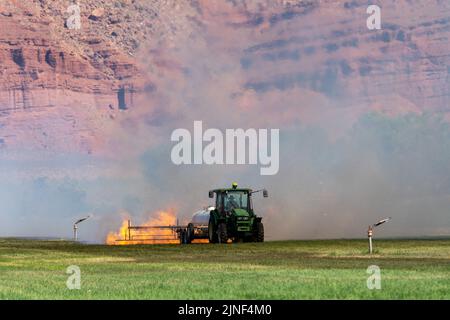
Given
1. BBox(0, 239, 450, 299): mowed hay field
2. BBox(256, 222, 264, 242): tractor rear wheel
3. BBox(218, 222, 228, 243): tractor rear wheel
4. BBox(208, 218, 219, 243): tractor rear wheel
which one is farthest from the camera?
BBox(208, 218, 219, 243): tractor rear wheel

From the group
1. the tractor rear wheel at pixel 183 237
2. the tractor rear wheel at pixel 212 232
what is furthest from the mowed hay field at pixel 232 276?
the tractor rear wheel at pixel 183 237

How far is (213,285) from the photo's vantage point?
3838 centimetres

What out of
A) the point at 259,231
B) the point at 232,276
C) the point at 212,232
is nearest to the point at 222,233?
the point at 212,232

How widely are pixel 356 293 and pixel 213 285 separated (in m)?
5.98

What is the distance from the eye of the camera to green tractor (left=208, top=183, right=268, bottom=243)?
87.8 metres

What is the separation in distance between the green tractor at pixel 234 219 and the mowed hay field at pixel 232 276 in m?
21.3

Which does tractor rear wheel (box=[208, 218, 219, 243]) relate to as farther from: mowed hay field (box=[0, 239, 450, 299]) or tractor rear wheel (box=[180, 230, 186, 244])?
mowed hay field (box=[0, 239, 450, 299])

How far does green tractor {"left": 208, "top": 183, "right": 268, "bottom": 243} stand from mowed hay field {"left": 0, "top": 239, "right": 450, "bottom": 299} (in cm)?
2135

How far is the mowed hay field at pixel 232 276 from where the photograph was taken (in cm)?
3484

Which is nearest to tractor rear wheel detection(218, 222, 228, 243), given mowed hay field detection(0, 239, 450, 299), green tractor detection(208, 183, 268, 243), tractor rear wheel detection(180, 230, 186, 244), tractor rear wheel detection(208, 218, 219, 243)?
green tractor detection(208, 183, 268, 243)

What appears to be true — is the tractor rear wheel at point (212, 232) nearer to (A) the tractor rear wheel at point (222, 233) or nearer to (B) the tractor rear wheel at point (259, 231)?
(A) the tractor rear wheel at point (222, 233)

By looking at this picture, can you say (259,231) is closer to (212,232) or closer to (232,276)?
(212,232)

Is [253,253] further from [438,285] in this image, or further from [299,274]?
Answer: [438,285]
